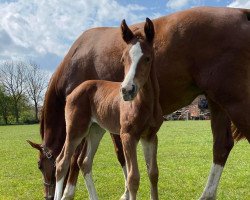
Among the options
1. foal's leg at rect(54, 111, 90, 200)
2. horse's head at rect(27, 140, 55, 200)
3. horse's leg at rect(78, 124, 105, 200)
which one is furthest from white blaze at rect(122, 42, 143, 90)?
horse's head at rect(27, 140, 55, 200)

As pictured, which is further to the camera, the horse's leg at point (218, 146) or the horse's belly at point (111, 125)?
the horse's leg at point (218, 146)

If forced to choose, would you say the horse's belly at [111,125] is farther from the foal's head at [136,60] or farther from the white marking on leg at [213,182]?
the white marking on leg at [213,182]

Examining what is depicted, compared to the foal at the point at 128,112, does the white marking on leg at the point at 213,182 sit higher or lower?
lower

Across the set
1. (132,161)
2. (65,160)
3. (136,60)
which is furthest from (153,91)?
(65,160)

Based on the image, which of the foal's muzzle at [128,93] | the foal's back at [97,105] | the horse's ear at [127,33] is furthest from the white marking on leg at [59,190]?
the horse's ear at [127,33]

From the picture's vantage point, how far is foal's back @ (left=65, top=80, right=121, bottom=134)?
5120 mm

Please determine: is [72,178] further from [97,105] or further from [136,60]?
[136,60]

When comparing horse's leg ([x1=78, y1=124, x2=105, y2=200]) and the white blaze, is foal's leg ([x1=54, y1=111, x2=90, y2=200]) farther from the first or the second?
the white blaze

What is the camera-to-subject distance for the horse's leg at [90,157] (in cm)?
580

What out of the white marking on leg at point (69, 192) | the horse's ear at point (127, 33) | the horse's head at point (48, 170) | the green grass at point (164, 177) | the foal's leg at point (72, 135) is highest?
the horse's ear at point (127, 33)

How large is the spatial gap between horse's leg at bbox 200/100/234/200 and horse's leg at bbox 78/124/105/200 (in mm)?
1599

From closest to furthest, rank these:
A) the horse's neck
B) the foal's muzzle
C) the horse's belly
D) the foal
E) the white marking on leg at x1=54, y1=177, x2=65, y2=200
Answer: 1. the foal's muzzle
2. the foal
3. the horse's neck
4. the horse's belly
5. the white marking on leg at x1=54, y1=177, x2=65, y2=200

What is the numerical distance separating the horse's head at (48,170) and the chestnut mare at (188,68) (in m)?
0.01

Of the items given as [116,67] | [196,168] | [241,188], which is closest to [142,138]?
[116,67]
